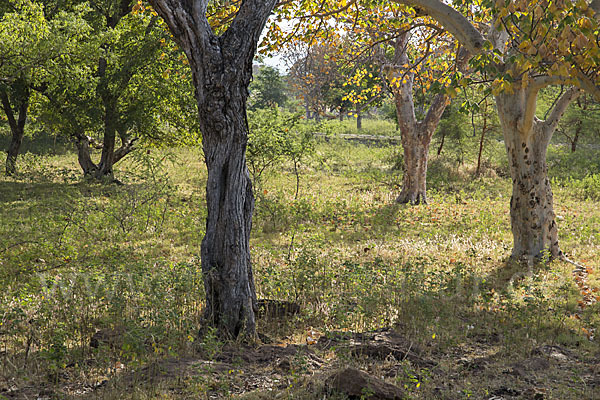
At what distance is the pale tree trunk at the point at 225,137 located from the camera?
470cm

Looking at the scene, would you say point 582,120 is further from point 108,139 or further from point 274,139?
point 108,139

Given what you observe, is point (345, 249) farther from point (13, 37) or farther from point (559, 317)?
point (13, 37)

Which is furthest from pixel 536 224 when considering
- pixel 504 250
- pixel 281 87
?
pixel 281 87

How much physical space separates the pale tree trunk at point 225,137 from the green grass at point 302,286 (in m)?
0.47

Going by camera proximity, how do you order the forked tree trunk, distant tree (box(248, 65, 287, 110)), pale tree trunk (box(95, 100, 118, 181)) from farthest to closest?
1. distant tree (box(248, 65, 287, 110))
2. the forked tree trunk
3. pale tree trunk (box(95, 100, 118, 181))

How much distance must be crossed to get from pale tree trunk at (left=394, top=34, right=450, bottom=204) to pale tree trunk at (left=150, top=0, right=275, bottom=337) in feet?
32.0

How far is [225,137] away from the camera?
4820 mm

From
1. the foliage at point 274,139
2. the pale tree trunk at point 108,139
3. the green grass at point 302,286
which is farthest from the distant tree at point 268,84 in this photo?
the foliage at point 274,139

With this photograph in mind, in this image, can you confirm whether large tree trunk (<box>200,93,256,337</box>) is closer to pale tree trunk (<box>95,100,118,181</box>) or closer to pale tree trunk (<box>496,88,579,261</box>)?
pale tree trunk (<box>496,88,579,261</box>)

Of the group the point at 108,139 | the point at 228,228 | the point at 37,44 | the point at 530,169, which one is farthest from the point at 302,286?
the point at 108,139

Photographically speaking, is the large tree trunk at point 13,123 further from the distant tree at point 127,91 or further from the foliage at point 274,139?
the foliage at point 274,139

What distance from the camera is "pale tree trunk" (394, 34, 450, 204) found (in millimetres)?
14086

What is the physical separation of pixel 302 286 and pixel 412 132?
9188 mm

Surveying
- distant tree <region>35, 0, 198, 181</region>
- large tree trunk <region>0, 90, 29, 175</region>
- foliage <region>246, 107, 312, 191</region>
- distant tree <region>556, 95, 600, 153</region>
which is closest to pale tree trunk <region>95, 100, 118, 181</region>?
distant tree <region>35, 0, 198, 181</region>
